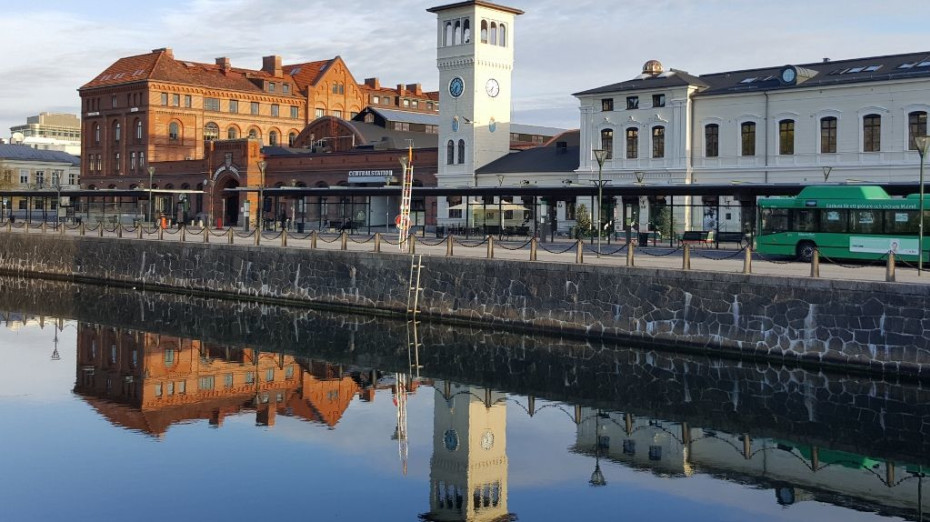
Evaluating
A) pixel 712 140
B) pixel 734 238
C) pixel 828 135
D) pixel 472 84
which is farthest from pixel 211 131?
pixel 734 238

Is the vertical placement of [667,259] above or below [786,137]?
below

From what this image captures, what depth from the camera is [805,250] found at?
35469 mm

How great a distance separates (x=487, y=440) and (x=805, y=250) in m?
19.6

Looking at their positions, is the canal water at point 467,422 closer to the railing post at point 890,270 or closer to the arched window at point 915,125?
the railing post at point 890,270

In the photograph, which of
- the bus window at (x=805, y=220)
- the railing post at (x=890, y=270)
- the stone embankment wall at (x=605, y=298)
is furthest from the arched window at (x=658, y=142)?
the railing post at (x=890, y=270)

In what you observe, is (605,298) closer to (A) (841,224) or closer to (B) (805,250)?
(B) (805,250)

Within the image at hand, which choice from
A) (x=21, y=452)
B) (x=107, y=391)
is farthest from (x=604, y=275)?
(x=21, y=452)

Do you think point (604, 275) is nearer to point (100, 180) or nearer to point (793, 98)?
point (793, 98)

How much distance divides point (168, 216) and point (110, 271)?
35.2 m

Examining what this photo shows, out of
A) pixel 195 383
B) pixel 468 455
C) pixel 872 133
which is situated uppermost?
pixel 872 133

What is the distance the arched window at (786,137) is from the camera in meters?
51.3

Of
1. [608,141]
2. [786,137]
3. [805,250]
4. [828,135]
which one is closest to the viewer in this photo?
[805,250]

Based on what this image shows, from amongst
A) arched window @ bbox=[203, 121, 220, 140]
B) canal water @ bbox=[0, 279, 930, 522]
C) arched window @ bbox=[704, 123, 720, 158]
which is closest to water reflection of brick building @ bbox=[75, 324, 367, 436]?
canal water @ bbox=[0, 279, 930, 522]

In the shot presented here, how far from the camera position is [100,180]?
95750 mm
